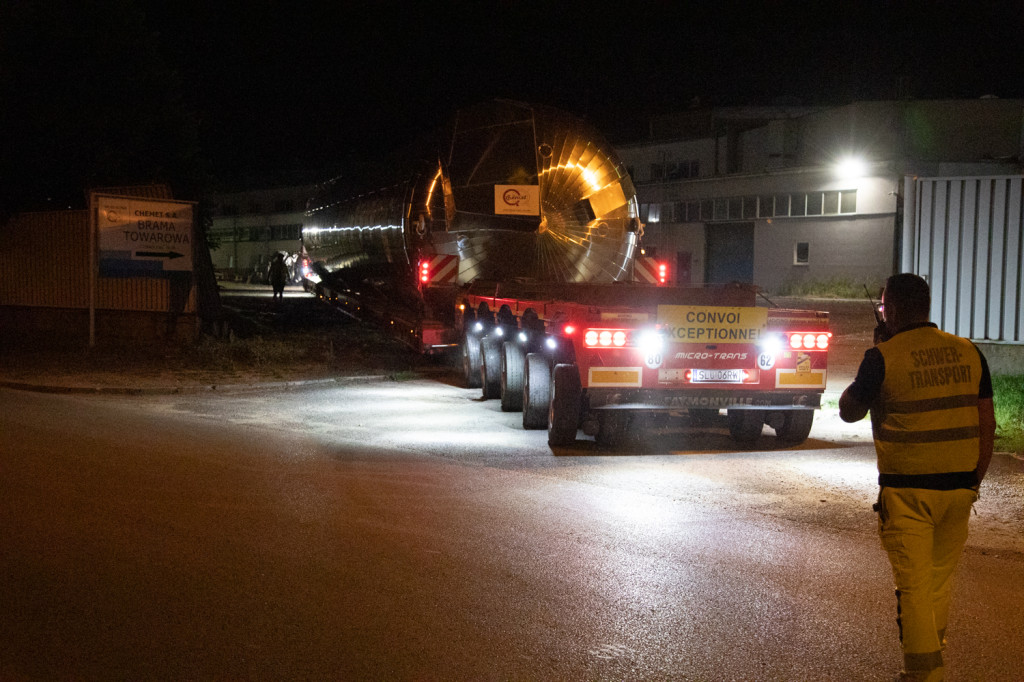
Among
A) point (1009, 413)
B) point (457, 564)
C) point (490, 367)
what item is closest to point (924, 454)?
point (457, 564)

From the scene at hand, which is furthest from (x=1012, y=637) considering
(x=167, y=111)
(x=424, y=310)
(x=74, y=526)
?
(x=167, y=111)

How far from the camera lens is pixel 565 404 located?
9.75 m

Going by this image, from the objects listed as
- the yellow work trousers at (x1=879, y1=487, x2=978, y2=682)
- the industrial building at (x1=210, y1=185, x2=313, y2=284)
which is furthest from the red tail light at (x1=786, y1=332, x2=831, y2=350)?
the industrial building at (x1=210, y1=185, x2=313, y2=284)

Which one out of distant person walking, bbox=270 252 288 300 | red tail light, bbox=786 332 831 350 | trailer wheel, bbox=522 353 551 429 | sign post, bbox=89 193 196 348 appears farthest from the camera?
distant person walking, bbox=270 252 288 300

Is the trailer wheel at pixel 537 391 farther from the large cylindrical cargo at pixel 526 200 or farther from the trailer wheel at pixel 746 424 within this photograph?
the large cylindrical cargo at pixel 526 200

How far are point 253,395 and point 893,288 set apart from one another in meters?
11.3

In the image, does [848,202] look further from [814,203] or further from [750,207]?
[750,207]

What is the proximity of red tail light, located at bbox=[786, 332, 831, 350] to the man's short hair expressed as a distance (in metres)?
5.55

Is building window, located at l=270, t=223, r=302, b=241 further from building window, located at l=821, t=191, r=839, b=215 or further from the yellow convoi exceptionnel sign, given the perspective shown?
the yellow convoi exceptionnel sign

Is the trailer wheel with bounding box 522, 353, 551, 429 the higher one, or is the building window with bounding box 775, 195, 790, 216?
the building window with bounding box 775, 195, 790, 216

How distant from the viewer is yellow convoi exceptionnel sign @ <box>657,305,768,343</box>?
948 centimetres

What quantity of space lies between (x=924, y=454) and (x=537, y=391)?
7114mm

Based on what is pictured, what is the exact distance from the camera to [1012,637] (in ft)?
16.0

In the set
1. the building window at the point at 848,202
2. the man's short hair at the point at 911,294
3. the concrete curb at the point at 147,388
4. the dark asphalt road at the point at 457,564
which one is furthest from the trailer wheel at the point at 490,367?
the building window at the point at 848,202
